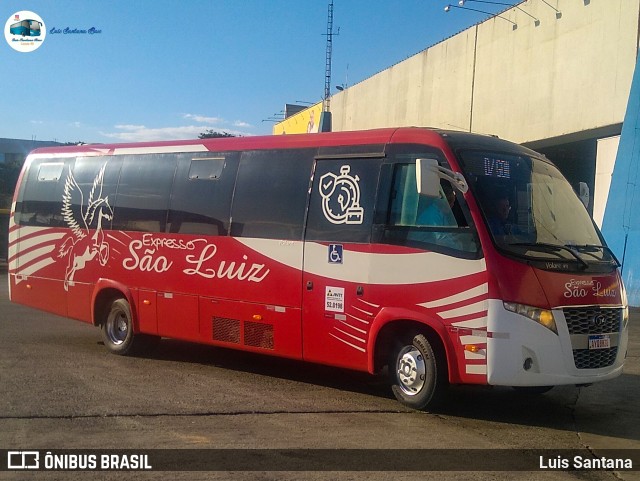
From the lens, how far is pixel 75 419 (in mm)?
7082

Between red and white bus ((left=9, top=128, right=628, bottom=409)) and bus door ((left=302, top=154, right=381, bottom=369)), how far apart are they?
0.06 feet

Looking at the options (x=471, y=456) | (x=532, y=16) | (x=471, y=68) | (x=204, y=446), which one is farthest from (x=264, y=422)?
(x=471, y=68)

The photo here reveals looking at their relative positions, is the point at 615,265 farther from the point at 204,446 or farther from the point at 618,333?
the point at 204,446

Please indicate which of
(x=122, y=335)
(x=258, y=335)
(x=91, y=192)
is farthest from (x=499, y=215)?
(x=91, y=192)

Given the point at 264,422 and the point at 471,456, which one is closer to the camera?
the point at 471,456

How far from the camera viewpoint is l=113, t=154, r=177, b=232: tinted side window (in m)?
10.5

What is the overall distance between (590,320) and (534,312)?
0.74 metres

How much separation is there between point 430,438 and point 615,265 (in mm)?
2895

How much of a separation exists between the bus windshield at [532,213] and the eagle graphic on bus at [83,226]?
6.24m

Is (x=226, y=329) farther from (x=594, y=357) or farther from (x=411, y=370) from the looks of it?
(x=594, y=357)

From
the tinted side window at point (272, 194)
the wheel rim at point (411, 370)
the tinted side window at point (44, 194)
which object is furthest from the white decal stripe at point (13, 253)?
the wheel rim at point (411, 370)

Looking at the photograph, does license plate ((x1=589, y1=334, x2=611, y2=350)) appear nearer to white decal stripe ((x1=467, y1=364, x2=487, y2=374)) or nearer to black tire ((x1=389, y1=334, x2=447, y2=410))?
white decal stripe ((x1=467, y1=364, x2=487, y2=374))

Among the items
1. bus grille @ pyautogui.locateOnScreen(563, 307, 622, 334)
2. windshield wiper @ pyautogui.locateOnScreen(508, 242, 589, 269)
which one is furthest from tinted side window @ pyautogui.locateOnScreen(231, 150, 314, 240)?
bus grille @ pyautogui.locateOnScreen(563, 307, 622, 334)

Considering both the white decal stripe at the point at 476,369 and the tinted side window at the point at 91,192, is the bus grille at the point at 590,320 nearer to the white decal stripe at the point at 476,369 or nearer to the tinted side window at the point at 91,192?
the white decal stripe at the point at 476,369
